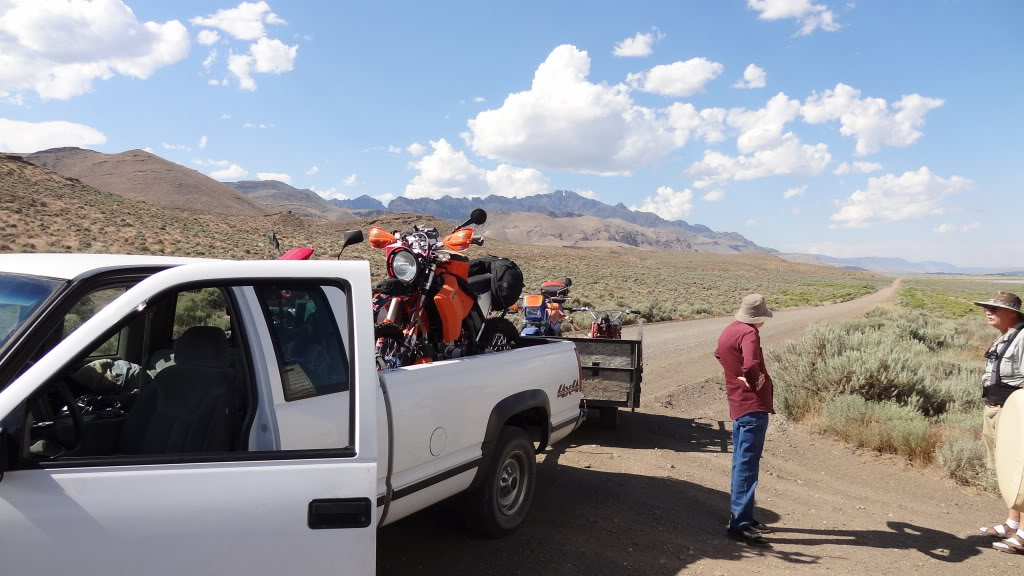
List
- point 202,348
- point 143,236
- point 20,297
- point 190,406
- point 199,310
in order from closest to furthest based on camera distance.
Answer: point 20,297, point 190,406, point 202,348, point 199,310, point 143,236

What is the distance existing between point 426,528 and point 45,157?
21651cm

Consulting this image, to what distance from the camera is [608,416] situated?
806 centimetres

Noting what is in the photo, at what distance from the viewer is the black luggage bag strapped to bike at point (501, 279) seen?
6531mm

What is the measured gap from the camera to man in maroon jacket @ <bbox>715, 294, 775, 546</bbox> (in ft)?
16.2

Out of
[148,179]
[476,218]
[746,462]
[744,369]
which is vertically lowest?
[746,462]

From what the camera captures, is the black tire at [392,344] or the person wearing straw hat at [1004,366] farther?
the person wearing straw hat at [1004,366]

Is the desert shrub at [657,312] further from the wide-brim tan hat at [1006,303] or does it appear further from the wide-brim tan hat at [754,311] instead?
the wide-brim tan hat at [754,311]

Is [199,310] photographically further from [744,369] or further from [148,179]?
[148,179]

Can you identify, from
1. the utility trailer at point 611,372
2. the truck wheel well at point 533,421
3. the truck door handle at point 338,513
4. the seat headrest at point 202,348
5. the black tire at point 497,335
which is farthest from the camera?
the utility trailer at point 611,372

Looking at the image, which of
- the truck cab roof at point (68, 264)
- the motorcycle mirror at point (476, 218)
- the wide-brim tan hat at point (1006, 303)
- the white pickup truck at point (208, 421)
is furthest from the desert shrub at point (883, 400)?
the truck cab roof at point (68, 264)

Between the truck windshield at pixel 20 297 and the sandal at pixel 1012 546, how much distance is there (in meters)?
6.26

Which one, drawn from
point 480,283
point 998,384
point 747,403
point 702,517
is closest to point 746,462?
point 747,403

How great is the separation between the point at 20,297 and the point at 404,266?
2985 mm

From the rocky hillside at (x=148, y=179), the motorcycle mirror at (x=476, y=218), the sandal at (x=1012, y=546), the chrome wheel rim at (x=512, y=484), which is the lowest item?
the sandal at (x=1012, y=546)
